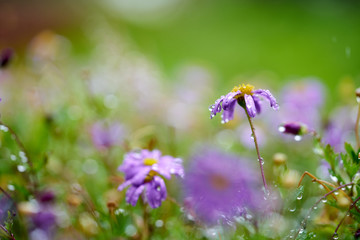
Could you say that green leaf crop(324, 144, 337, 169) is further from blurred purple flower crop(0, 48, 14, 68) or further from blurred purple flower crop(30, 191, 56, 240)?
blurred purple flower crop(0, 48, 14, 68)

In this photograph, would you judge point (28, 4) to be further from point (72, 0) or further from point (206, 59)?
point (206, 59)

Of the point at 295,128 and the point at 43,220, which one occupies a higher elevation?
the point at 295,128

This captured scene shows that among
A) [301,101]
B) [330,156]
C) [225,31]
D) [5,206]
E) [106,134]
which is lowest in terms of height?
[5,206]

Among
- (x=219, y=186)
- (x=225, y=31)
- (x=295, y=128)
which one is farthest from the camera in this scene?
(x=225, y=31)

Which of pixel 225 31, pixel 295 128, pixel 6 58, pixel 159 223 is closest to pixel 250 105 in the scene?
pixel 295 128

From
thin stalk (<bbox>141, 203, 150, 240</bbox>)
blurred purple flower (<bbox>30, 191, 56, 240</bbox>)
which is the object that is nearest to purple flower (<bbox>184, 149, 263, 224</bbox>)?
thin stalk (<bbox>141, 203, 150, 240</bbox>)

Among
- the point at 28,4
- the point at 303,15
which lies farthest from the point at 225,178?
the point at 28,4

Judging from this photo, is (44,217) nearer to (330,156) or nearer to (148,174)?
(148,174)
